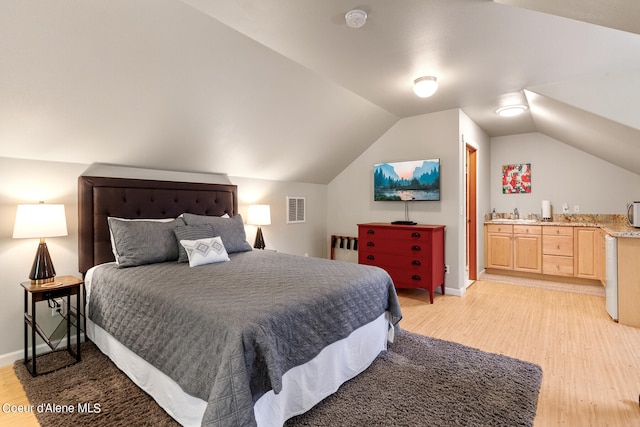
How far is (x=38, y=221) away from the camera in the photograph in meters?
2.27

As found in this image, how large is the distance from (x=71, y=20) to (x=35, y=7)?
158mm

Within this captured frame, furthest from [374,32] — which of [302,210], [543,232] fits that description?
[543,232]

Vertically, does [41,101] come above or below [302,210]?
above

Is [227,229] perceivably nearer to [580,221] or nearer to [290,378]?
[290,378]

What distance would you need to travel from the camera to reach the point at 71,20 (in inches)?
73.2

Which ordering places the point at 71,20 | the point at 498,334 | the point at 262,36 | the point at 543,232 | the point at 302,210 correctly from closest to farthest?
the point at 71,20
the point at 262,36
the point at 498,334
the point at 543,232
the point at 302,210

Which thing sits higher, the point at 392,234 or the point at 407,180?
the point at 407,180

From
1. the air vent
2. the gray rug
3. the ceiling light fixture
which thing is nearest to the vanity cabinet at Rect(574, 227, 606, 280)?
the ceiling light fixture

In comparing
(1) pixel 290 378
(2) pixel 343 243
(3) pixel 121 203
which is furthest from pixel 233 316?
(2) pixel 343 243

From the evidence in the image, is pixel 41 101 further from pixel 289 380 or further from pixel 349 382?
pixel 349 382

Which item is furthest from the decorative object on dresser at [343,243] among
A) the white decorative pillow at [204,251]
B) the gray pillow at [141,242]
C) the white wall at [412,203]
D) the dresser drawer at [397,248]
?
the gray pillow at [141,242]

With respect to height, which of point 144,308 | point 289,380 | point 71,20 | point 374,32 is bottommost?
point 289,380

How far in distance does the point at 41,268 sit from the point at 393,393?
261 cm

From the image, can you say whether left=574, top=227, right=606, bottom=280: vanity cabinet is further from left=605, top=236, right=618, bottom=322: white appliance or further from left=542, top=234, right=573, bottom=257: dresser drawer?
left=605, top=236, right=618, bottom=322: white appliance
